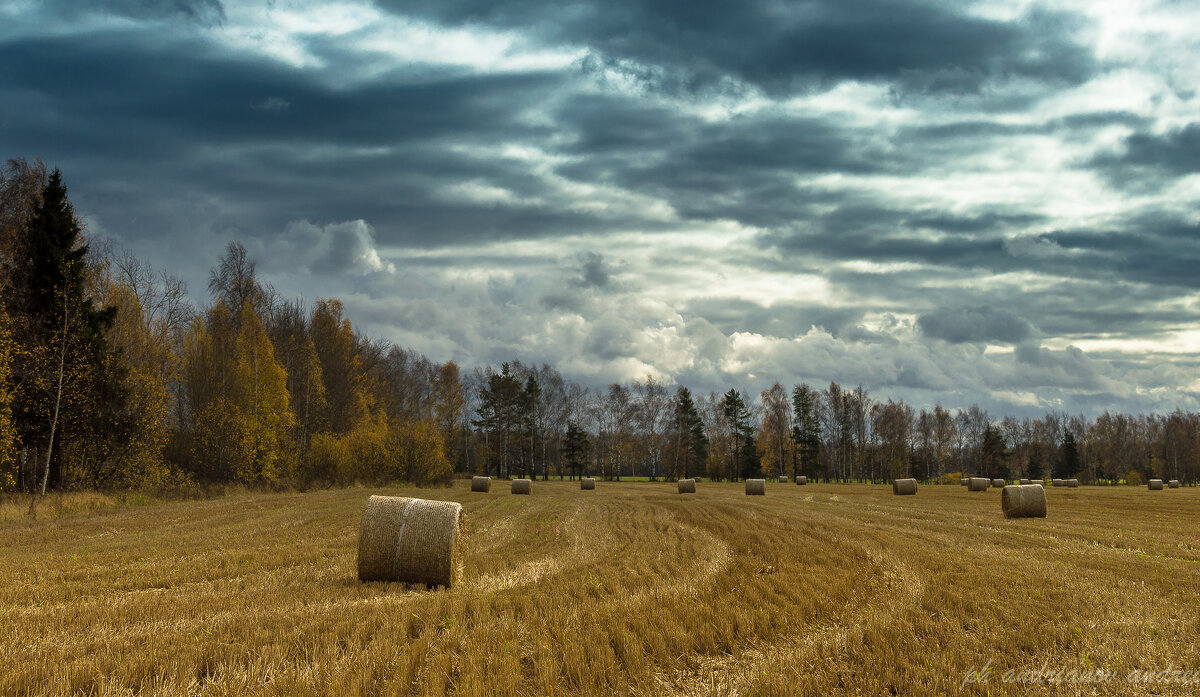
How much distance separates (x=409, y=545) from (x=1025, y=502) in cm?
2141

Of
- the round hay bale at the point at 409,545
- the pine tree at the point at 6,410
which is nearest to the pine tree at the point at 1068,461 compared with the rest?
the round hay bale at the point at 409,545

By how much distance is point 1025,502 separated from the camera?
22641 mm

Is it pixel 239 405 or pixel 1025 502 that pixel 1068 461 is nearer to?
pixel 1025 502

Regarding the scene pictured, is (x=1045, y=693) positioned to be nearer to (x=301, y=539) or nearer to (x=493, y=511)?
(x=301, y=539)

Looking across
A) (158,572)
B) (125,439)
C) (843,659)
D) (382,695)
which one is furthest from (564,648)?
(125,439)

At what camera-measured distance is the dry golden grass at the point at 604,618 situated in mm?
5793

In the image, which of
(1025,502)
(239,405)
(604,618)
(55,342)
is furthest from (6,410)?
(1025,502)

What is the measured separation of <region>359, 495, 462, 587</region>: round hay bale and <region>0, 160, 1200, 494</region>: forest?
20.3m

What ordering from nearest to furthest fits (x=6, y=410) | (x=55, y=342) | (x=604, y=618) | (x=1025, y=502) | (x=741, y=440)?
1. (x=604, y=618)
2. (x=1025, y=502)
3. (x=6, y=410)
4. (x=55, y=342)
5. (x=741, y=440)

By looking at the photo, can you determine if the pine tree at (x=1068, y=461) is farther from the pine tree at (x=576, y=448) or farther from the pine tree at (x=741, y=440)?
the pine tree at (x=576, y=448)

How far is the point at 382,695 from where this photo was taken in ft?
17.7

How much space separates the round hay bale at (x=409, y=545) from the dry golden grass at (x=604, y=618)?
42cm

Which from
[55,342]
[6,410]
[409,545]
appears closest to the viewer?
[409,545]

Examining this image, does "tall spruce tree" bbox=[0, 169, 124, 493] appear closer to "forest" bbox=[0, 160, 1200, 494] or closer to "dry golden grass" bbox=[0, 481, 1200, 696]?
"forest" bbox=[0, 160, 1200, 494]
